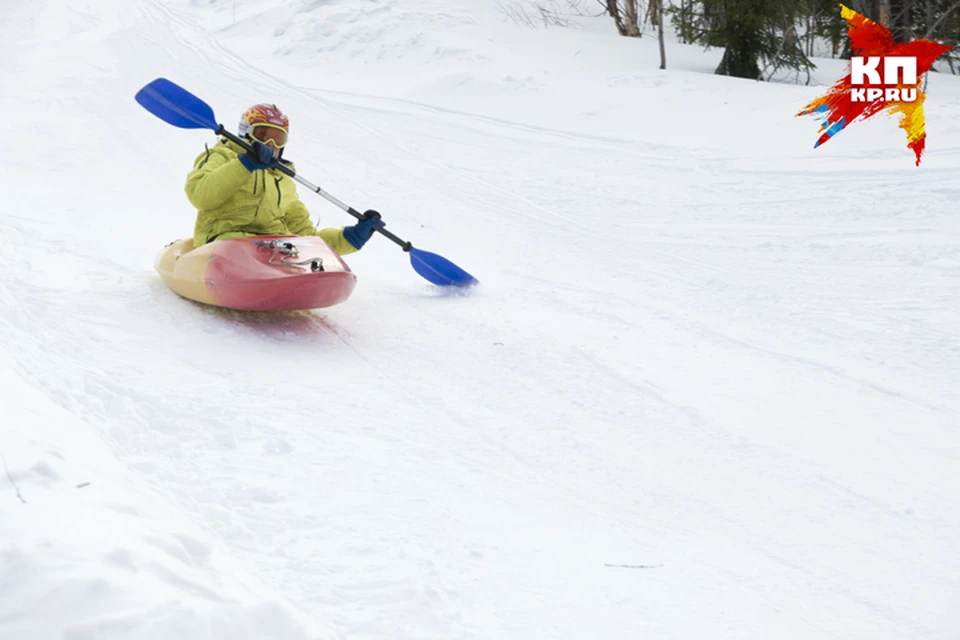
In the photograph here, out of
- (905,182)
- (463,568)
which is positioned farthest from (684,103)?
(463,568)

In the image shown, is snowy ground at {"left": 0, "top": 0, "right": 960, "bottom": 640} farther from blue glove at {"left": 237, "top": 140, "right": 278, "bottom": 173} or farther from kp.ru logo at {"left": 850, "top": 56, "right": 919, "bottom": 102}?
blue glove at {"left": 237, "top": 140, "right": 278, "bottom": 173}

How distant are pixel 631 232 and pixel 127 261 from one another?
3.91m

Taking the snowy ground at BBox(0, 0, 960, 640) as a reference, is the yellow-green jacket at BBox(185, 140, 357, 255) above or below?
above

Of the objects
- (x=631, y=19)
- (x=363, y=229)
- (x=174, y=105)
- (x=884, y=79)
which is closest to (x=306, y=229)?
(x=363, y=229)

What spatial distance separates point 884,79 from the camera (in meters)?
10.7

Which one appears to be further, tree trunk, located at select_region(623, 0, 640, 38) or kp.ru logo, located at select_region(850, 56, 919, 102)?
tree trunk, located at select_region(623, 0, 640, 38)

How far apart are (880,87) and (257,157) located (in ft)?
25.4

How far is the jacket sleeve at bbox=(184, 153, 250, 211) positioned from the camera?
5281mm

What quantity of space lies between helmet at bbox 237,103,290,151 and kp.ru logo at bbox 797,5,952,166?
587 centimetres

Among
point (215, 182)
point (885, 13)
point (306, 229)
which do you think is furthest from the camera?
point (885, 13)

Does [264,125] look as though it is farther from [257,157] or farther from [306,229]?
[306,229]

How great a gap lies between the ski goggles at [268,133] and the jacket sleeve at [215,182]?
0.20 meters

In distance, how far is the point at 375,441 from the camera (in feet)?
12.9

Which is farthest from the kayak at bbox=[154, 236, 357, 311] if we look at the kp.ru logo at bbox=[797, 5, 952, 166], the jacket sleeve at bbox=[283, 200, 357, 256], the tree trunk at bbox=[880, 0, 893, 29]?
the tree trunk at bbox=[880, 0, 893, 29]
